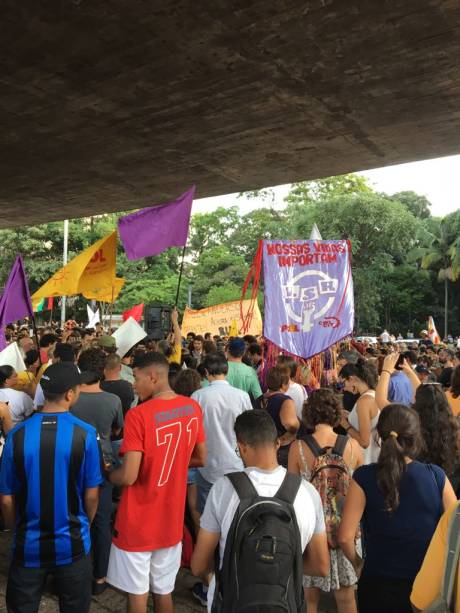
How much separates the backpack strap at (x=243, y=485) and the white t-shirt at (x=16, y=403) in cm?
297

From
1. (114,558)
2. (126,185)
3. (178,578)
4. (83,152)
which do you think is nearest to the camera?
(114,558)

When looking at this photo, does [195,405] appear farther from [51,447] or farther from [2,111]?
[2,111]

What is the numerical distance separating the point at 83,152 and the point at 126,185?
5.80 feet

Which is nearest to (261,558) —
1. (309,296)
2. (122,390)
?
(122,390)

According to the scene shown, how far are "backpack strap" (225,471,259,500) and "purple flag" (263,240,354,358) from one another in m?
4.35

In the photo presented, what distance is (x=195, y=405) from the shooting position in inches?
134

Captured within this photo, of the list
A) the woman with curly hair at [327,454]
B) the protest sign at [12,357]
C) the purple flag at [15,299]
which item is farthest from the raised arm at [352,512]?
the purple flag at [15,299]

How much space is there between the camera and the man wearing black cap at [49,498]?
2781 mm

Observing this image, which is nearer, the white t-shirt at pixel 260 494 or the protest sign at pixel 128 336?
the white t-shirt at pixel 260 494

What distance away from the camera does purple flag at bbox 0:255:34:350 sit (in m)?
6.72

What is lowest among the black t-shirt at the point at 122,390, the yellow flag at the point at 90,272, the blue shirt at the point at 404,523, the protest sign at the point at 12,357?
the blue shirt at the point at 404,523

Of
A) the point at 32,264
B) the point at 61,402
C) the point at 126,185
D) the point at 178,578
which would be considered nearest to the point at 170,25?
the point at 61,402

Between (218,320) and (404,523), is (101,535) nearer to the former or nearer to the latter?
(404,523)

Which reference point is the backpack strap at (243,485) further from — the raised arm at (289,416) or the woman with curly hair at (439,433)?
the raised arm at (289,416)
